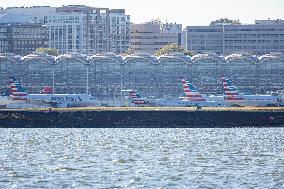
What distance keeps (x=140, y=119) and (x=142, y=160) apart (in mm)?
57835

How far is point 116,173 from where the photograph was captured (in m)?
72.1

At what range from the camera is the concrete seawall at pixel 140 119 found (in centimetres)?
13900

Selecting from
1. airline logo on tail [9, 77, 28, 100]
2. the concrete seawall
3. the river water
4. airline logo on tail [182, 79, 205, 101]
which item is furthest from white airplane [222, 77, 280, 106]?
the river water

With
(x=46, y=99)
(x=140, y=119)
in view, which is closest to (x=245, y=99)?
(x=46, y=99)

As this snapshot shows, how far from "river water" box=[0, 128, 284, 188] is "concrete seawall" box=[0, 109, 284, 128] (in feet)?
50.1

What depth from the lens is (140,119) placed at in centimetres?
14025

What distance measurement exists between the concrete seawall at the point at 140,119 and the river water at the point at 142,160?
15.3 metres

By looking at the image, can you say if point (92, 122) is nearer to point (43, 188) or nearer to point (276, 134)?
point (276, 134)

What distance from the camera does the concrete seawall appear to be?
456ft

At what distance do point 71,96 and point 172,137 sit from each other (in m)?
68.9

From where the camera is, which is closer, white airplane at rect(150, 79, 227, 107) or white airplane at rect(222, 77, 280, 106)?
white airplane at rect(150, 79, 227, 107)

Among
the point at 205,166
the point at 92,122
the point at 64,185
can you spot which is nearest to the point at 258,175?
the point at 205,166

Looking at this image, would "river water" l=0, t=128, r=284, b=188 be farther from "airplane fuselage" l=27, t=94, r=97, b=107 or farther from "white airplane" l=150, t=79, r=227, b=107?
"airplane fuselage" l=27, t=94, r=97, b=107

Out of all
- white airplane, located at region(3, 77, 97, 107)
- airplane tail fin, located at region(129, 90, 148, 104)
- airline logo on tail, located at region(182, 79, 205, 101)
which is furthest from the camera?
airline logo on tail, located at region(182, 79, 205, 101)
